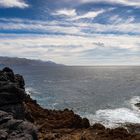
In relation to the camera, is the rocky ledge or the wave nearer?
the rocky ledge

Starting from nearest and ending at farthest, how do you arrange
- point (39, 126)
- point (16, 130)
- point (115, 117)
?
point (16, 130)
point (39, 126)
point (115, 117)

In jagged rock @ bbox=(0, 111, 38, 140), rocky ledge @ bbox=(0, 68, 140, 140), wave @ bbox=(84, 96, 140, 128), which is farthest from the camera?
wave @ bbox=(84, 96, 140, 128)

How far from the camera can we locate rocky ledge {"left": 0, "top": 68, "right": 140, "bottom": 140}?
2428 centimetres

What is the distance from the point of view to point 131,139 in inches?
1266

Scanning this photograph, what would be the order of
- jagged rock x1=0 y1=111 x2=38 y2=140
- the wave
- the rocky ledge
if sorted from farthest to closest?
the wave
the rocky ledge
jagged rock x1=0 y1=111 x2=38 y2=140

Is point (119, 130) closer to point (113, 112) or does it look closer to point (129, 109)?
point (113, 112)

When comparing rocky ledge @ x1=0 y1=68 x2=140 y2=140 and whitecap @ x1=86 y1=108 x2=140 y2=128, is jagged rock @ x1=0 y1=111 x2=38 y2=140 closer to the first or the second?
rocky ledge @ x1=0 y1=68 x2=140 y2=140

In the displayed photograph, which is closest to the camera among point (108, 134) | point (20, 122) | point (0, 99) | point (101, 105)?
point (20, 122)

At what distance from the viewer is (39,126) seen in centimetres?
3747

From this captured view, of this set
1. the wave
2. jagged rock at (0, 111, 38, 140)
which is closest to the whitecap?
the wave

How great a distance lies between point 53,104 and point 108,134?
4357cm

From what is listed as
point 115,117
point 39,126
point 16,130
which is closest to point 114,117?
point 115,117

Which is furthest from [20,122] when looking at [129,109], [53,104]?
[53,104]

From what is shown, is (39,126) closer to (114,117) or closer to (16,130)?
(16,130)
